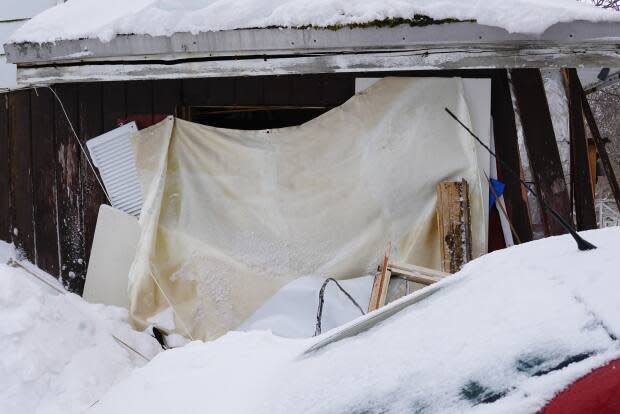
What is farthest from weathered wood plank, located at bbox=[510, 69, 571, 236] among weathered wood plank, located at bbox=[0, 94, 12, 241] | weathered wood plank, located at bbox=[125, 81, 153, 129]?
weathered wood plank, located at bbox=[0, 94, 12, 241]

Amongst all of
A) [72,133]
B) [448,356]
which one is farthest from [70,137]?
[448,356]

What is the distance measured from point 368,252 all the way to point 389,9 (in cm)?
202

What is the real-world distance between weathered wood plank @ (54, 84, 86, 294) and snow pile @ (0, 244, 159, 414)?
1.53 meters

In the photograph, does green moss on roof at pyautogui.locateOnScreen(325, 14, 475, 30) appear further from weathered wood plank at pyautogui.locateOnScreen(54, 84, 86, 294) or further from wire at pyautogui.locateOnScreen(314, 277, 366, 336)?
weathered wood plank at pyautogui.locateOnScreen(54, 84, 86, 294)

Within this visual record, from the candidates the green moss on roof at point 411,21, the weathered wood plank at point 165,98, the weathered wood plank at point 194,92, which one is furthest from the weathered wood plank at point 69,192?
the green moss on roof at point 411,21

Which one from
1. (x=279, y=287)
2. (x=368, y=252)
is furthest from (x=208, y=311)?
(x=368, y=252)

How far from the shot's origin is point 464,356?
1.94 m

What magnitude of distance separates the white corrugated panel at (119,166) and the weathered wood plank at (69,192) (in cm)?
26

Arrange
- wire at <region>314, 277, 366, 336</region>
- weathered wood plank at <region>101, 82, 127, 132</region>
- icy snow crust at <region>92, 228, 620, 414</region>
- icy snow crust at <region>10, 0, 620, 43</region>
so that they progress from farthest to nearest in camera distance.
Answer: weathered wood plank at <region>101, 82, 127, 132</region> < wire at <region>314, 277, 366, 336</region> < icy snow crust at <region>10, 0, 620, 43</region> < icy snow crust at <region>92, 228, 620, 414</region>

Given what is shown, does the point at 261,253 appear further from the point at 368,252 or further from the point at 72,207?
the point at 72,207

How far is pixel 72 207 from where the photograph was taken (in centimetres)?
679

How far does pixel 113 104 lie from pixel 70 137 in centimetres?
55

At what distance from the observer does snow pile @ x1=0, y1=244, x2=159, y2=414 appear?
13.1ft

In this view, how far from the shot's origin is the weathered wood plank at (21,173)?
692 centimetres
